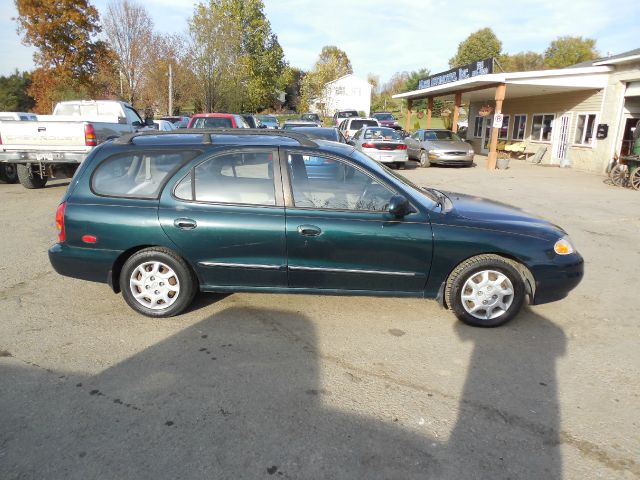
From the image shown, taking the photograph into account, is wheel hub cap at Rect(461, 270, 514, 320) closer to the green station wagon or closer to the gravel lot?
the green station wagon

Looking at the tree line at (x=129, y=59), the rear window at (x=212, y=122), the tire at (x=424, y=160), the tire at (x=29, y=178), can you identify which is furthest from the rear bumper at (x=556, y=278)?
the tree line at (x=129, y=59)

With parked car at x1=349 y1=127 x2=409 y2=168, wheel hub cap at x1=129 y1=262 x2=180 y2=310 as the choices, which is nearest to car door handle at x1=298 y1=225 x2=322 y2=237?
wheel hub cap at x1=129 y1=262 x2=180 y2=310

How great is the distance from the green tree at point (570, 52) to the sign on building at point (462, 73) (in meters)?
43.5

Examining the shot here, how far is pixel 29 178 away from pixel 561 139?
63.9 ft

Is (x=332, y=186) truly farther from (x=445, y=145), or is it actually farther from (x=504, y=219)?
(x=445, y=145)

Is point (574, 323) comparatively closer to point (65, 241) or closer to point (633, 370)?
point (633, 370)

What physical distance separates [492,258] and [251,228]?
210 cm

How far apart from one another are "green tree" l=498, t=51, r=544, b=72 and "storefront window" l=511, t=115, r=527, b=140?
1917 inches

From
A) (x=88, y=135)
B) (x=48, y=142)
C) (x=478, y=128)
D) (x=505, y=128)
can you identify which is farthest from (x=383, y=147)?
(x=478, y=128)

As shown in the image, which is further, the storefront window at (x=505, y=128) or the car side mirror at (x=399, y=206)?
the storefront window at (x=505, y=128)

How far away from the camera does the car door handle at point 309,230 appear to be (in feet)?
12.4

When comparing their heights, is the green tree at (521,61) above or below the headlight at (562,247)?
above

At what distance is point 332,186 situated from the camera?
3.95 metres

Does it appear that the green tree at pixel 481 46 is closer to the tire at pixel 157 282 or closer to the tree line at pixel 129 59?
the tree line at pixel 129 59
